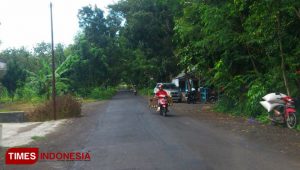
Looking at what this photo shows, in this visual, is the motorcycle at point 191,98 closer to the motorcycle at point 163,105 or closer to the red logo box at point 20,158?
the motorcycle at point 163,105

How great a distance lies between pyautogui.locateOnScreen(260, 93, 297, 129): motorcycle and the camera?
52.5 feet

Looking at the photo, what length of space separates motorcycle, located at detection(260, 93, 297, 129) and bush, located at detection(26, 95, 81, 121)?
12.6 m

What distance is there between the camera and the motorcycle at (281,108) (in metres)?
16.0

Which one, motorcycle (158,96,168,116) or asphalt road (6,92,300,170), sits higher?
motorcycle (158,96,168,116)

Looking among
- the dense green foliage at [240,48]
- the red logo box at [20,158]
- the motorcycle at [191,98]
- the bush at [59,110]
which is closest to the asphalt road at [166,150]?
the red logo box at [20,158]

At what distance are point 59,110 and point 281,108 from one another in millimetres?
13602

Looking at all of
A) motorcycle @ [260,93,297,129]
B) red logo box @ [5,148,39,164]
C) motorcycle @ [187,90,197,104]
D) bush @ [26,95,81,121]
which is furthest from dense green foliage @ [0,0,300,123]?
red logo box @ [5,148,39,164]

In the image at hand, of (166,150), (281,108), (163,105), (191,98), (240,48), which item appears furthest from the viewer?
(191,98)

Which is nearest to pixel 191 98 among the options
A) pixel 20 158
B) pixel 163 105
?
pixel 163 105

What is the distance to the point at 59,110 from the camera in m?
25.8

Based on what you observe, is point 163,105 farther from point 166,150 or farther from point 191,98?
point 191,98

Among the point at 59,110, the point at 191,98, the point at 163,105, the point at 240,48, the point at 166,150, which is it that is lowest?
the point at 166,150

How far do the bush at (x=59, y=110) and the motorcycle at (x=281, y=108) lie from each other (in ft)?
41.4

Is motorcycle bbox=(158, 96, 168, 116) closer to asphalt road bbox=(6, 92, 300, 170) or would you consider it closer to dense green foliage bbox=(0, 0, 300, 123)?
dense green foliage bbox=(0, 0, 300, 123)
